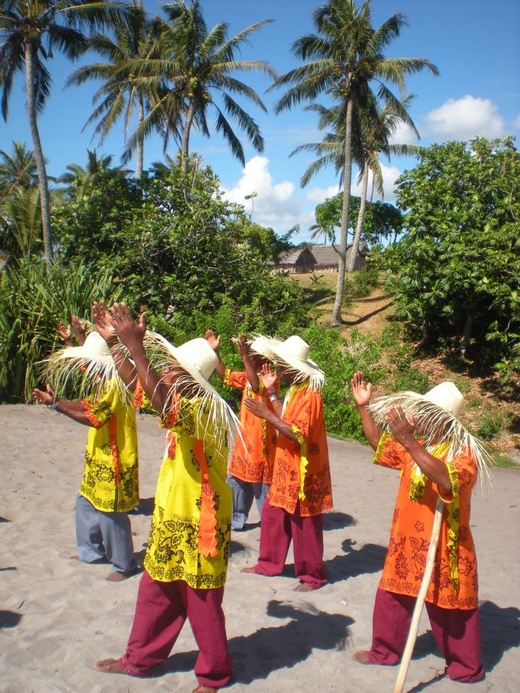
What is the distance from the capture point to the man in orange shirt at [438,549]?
3.45 m

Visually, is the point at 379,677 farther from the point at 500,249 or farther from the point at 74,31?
the point at 74,31

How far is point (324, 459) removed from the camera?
5.02m

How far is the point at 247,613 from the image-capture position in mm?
4398

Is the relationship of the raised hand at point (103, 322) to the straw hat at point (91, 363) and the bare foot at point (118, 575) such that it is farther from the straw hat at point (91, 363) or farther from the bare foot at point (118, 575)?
the bare foot at point (118, 575)

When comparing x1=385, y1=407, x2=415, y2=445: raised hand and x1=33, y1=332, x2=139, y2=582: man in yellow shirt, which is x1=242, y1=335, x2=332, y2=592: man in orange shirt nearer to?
x1=33, y1=332, x2=139, y2=582: man in yellow shirt

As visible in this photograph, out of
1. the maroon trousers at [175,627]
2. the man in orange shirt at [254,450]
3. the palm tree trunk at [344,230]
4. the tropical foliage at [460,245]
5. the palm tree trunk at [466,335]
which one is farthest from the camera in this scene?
the palm tree trunk at [344,230]

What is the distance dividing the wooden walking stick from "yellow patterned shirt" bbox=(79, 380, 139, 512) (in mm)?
2265

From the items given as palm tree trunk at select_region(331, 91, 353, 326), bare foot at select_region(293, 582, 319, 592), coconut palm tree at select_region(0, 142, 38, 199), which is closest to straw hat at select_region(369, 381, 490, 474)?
bare foot at select_region(293, 582, 319, 592)

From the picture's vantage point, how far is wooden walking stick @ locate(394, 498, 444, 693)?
323 cm

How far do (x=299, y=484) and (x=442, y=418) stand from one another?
162cm

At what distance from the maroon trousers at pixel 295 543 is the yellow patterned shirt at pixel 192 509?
1576 millimetres

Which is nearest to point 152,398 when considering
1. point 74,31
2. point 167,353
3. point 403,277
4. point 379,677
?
point 167,353

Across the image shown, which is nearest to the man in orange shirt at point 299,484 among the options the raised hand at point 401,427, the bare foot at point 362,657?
the bare foot at point 362,657

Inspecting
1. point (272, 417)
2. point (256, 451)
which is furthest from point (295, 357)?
point (256, 451)
